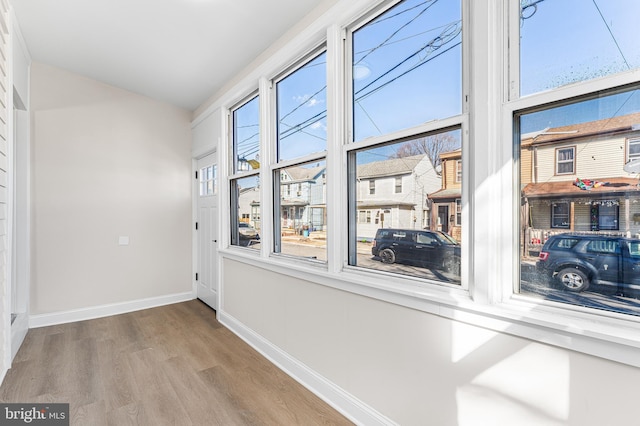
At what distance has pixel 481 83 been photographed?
1340mm

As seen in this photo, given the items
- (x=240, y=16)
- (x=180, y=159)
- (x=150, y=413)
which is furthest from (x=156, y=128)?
(x=150, y=413)

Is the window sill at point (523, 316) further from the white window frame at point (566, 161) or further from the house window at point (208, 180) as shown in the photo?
the house window at point (208, 180)

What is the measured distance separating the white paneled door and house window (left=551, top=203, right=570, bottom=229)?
11.5 feet

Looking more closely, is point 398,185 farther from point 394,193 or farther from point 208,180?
point 208,180

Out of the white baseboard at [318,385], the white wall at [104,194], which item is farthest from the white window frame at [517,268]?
the white wall at [104,194]

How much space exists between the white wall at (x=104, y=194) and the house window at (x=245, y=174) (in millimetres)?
1268

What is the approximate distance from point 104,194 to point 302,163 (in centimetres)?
287

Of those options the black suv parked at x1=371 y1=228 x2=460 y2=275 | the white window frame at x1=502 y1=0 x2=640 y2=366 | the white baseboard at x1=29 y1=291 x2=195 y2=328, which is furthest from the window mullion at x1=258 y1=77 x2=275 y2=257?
the white baseboard at x1=29 y1=291 x2=195 y2=328

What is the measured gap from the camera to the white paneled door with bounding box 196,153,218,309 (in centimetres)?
402

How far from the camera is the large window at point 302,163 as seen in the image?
2314 millimetres

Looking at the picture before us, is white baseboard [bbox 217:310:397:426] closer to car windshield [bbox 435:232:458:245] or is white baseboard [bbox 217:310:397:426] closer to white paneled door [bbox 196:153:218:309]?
car windshield [bbox 435:232:458:245]

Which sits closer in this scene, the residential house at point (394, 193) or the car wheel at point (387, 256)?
the residential house at point (394, 193)

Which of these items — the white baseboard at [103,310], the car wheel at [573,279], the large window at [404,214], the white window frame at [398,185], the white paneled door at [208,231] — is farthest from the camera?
the white paneled door at [208,231]

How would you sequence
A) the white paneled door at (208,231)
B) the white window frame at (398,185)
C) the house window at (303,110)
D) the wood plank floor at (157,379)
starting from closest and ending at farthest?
the white window frame at (398,185) < the wood plank floor at (157,379) < the house window at (303,110) < the white paneled door at (208,231)
